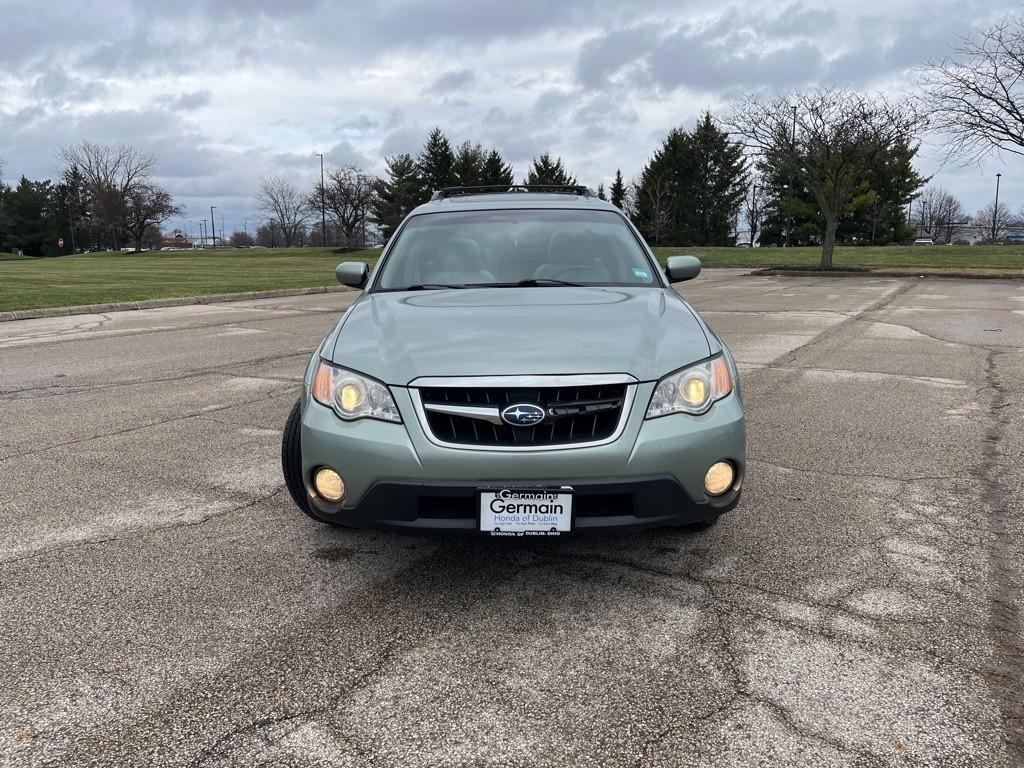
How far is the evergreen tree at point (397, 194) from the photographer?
63031 millimetres

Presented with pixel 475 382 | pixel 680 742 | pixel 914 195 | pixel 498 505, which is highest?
pixel 914 195

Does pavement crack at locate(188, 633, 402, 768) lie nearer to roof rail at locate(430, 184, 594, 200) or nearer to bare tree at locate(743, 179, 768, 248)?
roof rail at locate(430, 184, 594, 200)

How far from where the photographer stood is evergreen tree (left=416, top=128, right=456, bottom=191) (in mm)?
65562

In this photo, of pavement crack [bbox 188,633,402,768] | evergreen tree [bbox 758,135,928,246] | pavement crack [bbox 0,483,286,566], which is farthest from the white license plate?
evergreen tree [bbox 758,135,928,246]

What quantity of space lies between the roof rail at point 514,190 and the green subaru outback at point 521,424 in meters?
2.45

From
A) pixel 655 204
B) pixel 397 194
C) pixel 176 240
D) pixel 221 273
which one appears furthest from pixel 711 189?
pixel 176 240

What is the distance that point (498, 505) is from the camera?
2732 millimetres

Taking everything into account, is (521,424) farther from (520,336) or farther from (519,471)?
(520,336)

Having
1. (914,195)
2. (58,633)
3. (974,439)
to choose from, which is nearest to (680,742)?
(58,633)

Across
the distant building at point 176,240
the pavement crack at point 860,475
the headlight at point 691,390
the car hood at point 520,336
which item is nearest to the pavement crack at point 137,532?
the car hood at point 520,336

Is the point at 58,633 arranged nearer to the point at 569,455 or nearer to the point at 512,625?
the point at 512,625

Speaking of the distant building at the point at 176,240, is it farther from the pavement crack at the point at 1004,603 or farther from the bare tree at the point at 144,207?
the pavement crack at the point at 1004,603

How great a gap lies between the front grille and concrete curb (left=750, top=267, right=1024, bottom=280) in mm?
28390

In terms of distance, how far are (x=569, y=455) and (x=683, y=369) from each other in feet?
2.02
